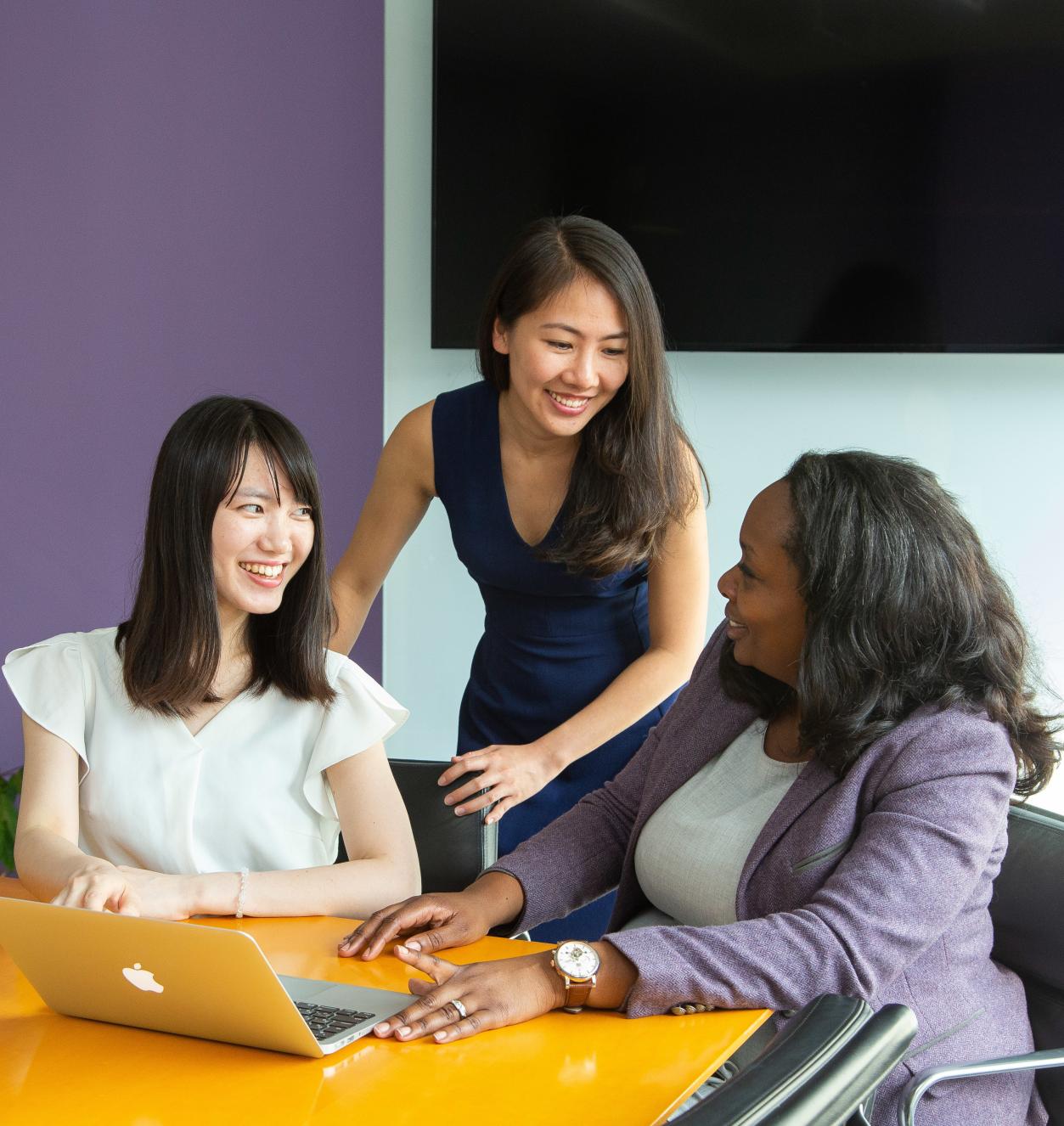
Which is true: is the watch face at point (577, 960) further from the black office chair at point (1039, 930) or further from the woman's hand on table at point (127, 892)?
the black office chair at point (1039, 930)

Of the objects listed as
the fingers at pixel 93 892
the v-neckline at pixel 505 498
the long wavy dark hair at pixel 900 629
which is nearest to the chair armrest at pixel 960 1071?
the long wavy dark hair at pixel 900 629

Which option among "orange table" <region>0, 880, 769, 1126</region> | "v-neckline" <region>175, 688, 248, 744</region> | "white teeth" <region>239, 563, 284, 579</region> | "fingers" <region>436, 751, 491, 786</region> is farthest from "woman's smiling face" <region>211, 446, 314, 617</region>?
"orange table" <region>0, 880, 769, 1126</region>

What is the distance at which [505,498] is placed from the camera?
7.80 ft

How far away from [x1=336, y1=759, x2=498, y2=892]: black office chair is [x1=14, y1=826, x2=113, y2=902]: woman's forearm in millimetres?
451

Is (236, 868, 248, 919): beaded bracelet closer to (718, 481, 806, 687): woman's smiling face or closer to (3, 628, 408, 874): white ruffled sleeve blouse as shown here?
(3, 628, 408, 874): white ruffled sleeve blouse

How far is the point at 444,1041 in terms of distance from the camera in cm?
127

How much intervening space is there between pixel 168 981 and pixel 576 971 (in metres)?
0.38

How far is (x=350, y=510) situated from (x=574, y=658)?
1.59m

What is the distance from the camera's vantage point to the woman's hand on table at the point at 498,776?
195cm

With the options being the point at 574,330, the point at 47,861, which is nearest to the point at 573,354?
the point at 574,330

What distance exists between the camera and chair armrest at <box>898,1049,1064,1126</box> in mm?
1451

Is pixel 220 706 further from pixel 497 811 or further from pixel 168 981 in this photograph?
pixel 168 981

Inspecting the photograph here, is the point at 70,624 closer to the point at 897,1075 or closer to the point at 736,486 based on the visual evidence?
the point at 736,486

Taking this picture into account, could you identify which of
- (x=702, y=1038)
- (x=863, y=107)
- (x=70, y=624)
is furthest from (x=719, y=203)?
(x=702, y=1038)
